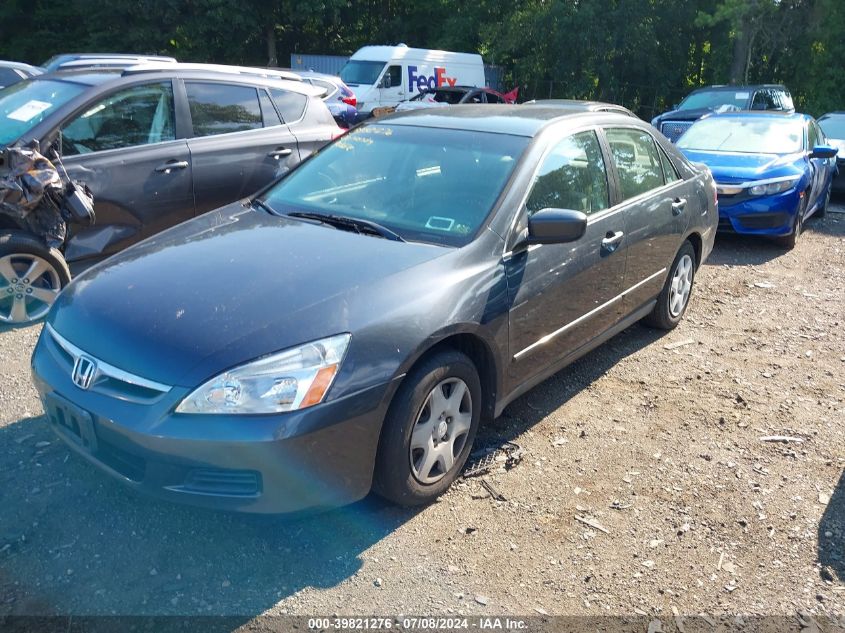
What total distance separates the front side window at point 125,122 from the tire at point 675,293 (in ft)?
13.0

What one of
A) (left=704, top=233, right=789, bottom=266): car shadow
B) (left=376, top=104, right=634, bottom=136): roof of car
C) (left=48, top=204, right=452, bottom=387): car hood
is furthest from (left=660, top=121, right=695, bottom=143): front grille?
(left=48, top=204, right=452, bottom=387): car hood

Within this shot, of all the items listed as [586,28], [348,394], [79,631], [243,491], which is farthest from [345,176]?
[586,28]

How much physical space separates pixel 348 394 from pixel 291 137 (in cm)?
434

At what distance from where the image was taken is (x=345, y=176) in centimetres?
423

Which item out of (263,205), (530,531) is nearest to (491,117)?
(263,205)

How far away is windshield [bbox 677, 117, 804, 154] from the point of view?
30.3 ft

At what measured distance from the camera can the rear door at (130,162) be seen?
5.39 meters

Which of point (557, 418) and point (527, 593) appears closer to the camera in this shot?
point (527, 593)

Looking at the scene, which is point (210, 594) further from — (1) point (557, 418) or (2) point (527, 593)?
(1) point (557, 418)

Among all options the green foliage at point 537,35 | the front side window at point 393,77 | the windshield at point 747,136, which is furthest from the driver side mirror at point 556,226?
the green foliage at point 537,35

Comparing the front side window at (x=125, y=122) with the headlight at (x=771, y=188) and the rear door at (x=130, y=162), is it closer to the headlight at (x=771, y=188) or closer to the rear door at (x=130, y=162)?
the rear door at (x=130, y=162)

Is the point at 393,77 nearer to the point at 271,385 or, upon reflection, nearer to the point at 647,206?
the point at 647,206

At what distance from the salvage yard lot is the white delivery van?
18.4 metres

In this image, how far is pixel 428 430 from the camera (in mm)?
3262
